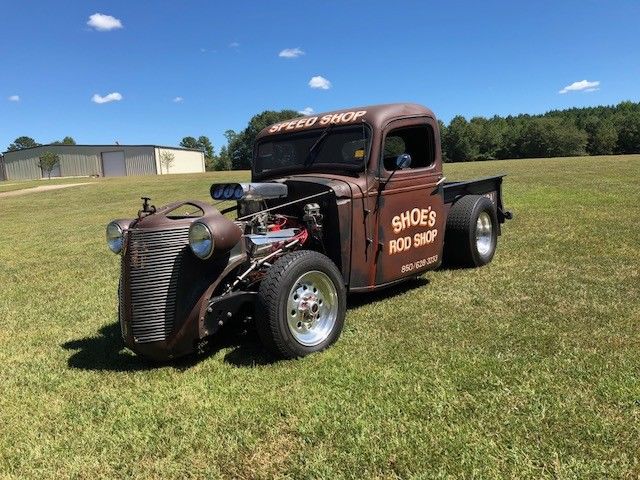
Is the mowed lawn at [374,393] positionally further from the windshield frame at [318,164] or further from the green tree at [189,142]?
the green tree at [189,142]

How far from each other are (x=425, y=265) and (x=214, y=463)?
3.39m

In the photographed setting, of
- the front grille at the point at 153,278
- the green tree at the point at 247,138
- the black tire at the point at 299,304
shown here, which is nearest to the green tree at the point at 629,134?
the green tree at the point at 247,138

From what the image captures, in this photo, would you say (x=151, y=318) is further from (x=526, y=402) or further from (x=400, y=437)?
(x=526, y=402)

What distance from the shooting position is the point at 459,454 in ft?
8.57

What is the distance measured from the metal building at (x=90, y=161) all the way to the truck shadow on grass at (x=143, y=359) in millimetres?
72599

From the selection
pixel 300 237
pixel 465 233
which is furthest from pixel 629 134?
pixel 300 237

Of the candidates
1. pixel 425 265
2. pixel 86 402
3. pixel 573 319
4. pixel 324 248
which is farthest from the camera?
pixel 425 265

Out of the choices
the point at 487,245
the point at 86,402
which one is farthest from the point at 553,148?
the point at 86,402

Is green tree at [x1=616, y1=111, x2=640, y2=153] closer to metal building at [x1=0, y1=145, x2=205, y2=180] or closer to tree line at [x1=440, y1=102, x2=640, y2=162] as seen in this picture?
tree line at [x1=440, y1=102, x2=640, y2=162]

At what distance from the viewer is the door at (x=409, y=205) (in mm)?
4953

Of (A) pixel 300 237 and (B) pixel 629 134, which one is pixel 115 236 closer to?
(A) pixel 300 237

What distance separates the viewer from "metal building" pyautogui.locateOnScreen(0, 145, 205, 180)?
73.2 meters

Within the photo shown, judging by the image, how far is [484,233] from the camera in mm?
6988

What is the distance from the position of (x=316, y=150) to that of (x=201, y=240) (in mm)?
1985
